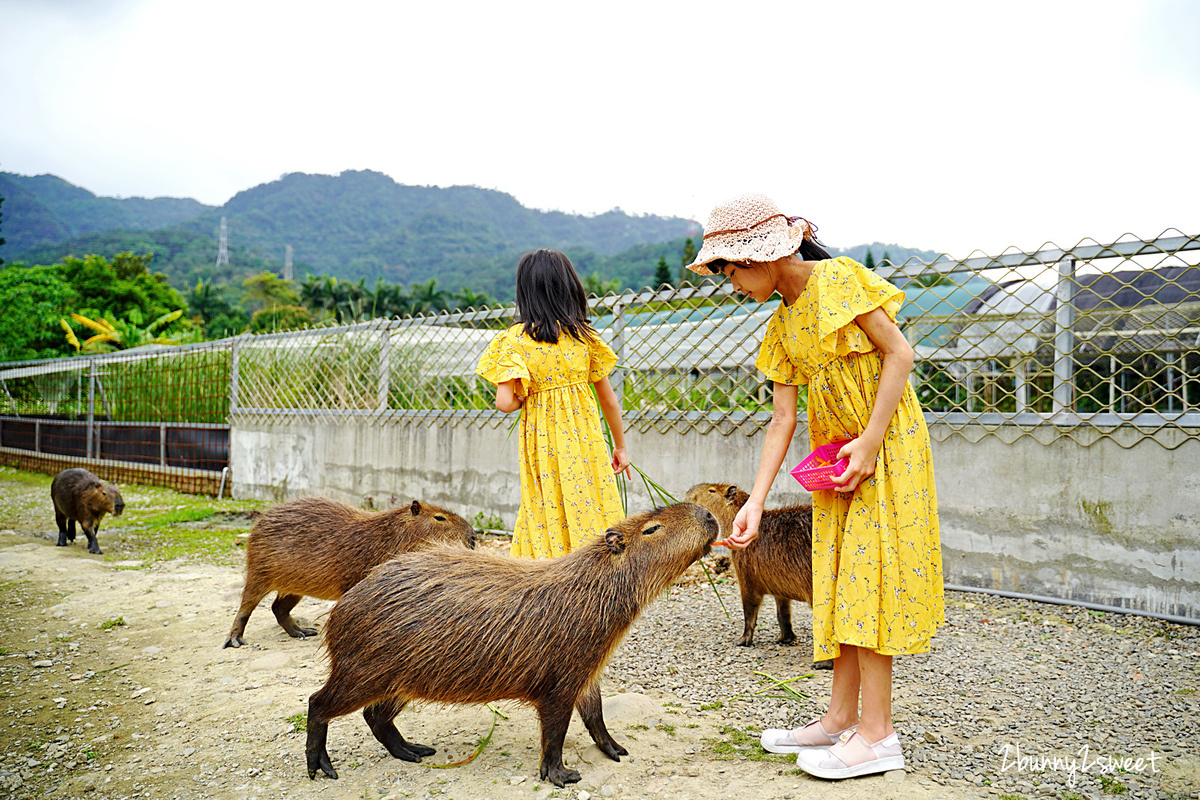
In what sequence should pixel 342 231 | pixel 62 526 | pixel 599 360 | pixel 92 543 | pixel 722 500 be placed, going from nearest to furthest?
pixel 599 360, pixel 722 500, pixel 92 543, pixel 62 526, pixel 342 231

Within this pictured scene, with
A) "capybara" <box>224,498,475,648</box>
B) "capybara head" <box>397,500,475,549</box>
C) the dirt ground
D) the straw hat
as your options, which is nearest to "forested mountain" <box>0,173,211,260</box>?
the dirt ground

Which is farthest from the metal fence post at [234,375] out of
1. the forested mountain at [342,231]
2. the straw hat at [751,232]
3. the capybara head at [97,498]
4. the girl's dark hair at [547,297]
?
the forested mountain at [342,231]

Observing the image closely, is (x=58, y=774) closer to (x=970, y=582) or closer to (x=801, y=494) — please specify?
(x=801, y=494)

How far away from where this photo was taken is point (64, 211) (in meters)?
102

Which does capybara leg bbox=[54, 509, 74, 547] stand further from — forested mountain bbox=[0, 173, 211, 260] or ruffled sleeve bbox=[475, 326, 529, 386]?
forested mountain bbox=[0, 173, 211, 260]

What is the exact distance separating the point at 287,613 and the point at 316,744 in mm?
1742

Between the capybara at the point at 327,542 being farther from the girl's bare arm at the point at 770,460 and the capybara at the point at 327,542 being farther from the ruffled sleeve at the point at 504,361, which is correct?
the girl's bare arm at the point at 770,460

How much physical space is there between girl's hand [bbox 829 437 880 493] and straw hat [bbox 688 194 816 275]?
0.55 m

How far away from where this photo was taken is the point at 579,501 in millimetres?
Result: 2773

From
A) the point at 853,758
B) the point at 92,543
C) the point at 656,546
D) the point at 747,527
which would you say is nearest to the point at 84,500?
the point at 92,543

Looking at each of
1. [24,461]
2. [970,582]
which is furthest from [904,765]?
[24,461]

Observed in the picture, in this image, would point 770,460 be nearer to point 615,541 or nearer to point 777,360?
point 777,360

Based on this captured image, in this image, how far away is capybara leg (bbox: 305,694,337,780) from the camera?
83.4 inches

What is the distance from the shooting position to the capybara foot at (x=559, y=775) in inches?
80.9
